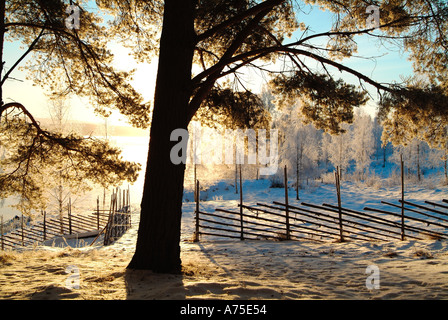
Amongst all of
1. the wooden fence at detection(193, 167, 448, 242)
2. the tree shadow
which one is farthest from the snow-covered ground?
the wooden fence at detection(193, 167, 448, 242)

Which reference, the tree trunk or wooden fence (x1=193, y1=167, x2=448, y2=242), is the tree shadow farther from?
wooden fence (x1=193, y1=167, x2=448, y2=242)

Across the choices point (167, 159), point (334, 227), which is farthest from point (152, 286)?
point (334, 227)

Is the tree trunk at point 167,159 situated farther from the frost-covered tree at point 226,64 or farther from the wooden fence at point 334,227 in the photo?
the wooden fence at point 334,227

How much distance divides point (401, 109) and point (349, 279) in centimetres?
292

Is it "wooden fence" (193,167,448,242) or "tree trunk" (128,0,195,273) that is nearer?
"tree trunk" (128,0,195,273)

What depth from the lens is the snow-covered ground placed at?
2.72m

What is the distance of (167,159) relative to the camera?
3584mm

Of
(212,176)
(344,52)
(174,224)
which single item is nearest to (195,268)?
(174,224)

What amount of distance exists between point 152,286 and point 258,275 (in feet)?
4.89

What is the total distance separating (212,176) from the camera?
73.0ft

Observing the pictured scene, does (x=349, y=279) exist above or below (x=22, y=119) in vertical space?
below

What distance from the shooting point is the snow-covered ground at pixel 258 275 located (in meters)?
2.72

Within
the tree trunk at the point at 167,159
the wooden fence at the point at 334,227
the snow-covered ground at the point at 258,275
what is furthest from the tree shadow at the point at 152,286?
the wooden fence at the point at 334,227
